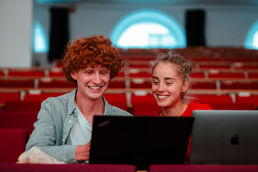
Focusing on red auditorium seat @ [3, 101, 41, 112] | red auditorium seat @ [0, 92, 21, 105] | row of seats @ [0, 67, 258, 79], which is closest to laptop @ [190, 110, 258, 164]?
red auditorium seat @ [3, 101, 41, 112]

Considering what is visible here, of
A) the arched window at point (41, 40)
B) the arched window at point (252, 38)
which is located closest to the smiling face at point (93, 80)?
the arched window at point (41, 40)

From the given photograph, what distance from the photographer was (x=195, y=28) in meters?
10.5

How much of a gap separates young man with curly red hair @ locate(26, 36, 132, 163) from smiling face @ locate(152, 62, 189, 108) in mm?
321

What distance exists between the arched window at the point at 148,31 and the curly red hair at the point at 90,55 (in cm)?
951

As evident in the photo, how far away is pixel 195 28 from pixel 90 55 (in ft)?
32.7

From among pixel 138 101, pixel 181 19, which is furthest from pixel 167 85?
pixel 181 19

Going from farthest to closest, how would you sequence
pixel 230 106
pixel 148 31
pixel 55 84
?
pixel 148 31 < pixel 55 84 < pixel 230 106

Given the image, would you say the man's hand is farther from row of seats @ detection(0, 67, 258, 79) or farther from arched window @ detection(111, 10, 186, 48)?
arched window @ detection(111, 10, 186, 48)

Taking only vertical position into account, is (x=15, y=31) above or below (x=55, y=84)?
above

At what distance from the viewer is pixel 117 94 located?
2.81 meters

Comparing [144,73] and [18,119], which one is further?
[144,73]

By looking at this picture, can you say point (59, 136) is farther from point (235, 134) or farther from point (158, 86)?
point (235, 134)

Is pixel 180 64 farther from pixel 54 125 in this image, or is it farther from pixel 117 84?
pixel 117 84

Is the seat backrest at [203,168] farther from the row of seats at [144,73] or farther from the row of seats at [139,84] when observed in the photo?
the row of seats at [144,73]
